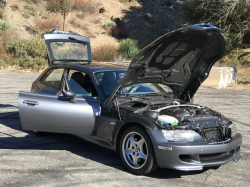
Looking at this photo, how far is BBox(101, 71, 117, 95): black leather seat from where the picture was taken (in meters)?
5.53

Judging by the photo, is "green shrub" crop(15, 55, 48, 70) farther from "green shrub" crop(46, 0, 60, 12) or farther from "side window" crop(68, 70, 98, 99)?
"side window" crop(68, 70, 98, 99)

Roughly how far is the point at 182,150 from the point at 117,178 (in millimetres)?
1009

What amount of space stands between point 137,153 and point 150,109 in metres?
0.76

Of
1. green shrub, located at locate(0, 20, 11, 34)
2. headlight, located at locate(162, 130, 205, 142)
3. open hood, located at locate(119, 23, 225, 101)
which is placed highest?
green shrub, located at locate(0, 20, 11, 34)

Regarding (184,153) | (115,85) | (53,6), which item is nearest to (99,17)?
(53,6)

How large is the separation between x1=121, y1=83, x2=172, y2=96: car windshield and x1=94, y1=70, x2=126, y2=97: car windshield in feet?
0.72

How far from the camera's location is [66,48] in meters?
7.30

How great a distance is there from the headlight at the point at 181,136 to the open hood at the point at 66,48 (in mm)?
3252

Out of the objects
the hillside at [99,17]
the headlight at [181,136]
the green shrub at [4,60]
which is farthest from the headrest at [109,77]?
the hillside at [99,17]

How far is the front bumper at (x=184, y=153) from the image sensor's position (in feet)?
13.5

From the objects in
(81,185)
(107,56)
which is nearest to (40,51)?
(107,56)

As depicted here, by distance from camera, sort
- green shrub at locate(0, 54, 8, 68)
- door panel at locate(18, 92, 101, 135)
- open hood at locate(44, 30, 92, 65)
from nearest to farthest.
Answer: door panel at locate(18, 92, 101, 135)
open hood at locate(44, 30, 92, 65)
green shrub at locate(0, 54, 8, 68)

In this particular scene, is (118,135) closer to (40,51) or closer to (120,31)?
(40,51)

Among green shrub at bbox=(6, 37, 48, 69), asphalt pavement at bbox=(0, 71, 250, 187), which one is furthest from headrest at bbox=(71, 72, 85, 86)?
green shrub at bbox=(6, 37, 48, 69)
